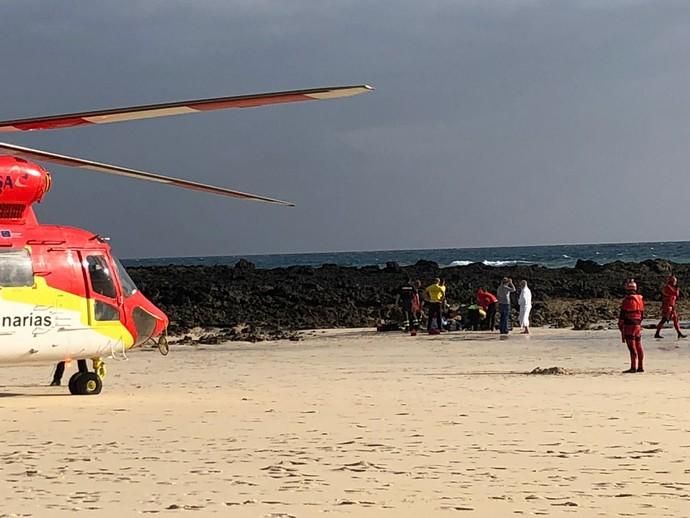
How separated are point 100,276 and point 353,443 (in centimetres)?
545

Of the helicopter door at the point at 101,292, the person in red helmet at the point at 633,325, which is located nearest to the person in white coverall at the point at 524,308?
the person in red helmet at the point at 633,325

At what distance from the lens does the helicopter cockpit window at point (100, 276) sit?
14688 millimetres

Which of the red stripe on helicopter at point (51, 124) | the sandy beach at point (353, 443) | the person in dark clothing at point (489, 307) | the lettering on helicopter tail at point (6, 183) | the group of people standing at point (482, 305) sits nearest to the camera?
the sandy beach at point (353, 443)

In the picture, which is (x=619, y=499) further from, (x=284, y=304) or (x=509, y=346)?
(x=284, y=304)

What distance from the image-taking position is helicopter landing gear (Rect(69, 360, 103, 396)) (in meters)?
14.8

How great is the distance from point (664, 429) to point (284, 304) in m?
27.2

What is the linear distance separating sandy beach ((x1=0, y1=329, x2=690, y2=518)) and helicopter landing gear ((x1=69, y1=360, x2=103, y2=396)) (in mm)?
235

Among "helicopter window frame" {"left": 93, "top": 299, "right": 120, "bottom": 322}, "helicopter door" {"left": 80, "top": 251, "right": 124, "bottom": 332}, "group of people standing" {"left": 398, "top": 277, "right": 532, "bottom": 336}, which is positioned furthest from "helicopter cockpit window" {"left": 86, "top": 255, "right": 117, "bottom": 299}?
"group of people standing" {"left": 398, "top": 277, "right": 532, "bottom": 336}

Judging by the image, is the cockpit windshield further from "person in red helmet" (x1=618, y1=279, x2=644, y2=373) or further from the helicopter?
"person in red helmet" (x1=618, y1=279, x2=644, y2=373)

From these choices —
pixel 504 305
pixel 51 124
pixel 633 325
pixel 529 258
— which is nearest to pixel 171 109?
pixel 51 124

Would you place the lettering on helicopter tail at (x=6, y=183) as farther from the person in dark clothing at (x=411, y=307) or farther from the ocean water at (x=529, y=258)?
the ocean water at (x=529, y=258)

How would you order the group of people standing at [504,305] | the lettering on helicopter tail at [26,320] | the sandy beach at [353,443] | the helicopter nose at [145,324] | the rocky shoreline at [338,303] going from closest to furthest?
1. the sandy beach at [353,443]
2. the lettering on helicopter tail at [26,320]
3. the helicopter nose at [145,324]
4. the group of people standing at [504,305]
5. the rocky shoreline at [338,303]

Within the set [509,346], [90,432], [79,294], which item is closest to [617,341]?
[509,346]

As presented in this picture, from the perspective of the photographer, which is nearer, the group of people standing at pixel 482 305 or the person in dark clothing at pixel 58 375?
the person in dark clothing at pixel 58 375
